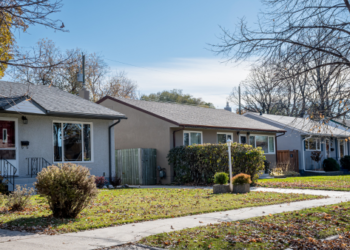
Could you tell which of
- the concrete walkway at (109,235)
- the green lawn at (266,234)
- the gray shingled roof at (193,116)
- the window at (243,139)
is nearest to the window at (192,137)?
the gray shingled roof at (193,116)

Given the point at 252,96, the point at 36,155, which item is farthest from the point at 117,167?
the point at 252,96

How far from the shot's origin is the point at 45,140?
52.2ft

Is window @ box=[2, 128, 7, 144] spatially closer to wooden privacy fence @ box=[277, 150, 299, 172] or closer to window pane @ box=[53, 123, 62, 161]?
window pane @ box=[53, 123, 62, 161]

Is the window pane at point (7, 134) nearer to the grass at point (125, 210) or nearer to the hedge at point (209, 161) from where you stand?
the grass at point (125, 210)

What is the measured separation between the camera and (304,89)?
408 inches

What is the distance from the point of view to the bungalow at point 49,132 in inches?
578

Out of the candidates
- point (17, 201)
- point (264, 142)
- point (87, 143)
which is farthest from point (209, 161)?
point (17, 201)

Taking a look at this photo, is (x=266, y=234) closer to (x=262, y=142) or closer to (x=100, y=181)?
(x=100, y=181)

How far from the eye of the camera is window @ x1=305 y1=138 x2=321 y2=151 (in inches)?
1200

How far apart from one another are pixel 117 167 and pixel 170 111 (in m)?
4.87

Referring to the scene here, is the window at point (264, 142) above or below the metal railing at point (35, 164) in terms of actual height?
above

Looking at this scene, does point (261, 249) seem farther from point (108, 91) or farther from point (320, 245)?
point (108, 91)

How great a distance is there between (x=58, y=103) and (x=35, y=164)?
309cm

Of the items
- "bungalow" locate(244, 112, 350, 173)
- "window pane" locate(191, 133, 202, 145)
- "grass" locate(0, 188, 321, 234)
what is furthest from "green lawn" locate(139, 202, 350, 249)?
"bungalow" locate(244, 112, 350, 173)
